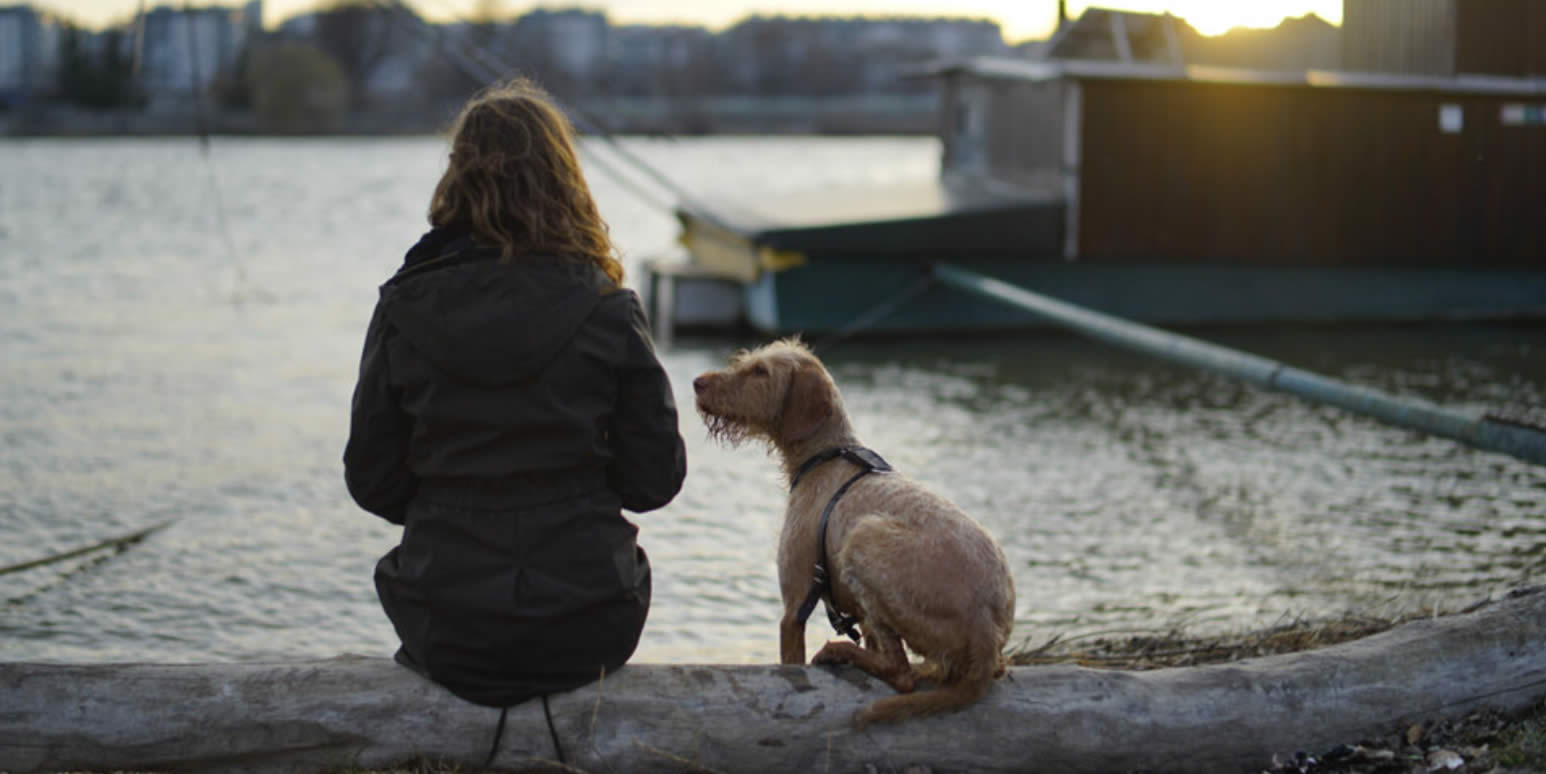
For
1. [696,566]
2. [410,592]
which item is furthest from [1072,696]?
[696,566]

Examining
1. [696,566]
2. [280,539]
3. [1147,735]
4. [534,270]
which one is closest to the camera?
[534,270]

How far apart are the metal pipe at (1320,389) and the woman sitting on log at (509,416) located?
15.7ft

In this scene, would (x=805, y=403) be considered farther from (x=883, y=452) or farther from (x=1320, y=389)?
Answer: (x=883, y=452)

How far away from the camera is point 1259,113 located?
47.1ft

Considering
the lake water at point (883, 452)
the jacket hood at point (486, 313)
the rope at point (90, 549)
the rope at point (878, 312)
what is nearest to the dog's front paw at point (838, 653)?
the jacket hood at point (486, 313)

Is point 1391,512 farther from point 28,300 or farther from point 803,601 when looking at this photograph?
point 28,300

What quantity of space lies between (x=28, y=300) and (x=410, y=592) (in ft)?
55.7

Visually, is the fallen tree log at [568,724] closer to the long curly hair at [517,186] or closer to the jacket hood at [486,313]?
the jacket hood at [486,313]

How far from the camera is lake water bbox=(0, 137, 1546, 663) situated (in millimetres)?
6480

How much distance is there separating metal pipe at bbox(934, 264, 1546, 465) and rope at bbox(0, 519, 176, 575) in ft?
20.7

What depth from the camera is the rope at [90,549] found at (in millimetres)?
7020

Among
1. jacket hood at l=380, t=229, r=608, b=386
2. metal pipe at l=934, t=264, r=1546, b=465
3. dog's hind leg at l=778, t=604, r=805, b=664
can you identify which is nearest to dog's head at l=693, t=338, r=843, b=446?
dog's hind leg at l=778, t=604, r=805, b=664

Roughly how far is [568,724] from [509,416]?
32.8 inches

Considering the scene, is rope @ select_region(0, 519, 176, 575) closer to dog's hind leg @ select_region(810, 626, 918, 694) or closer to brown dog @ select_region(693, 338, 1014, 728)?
brown dog @ select_region(693, 338, 1014, 728)
